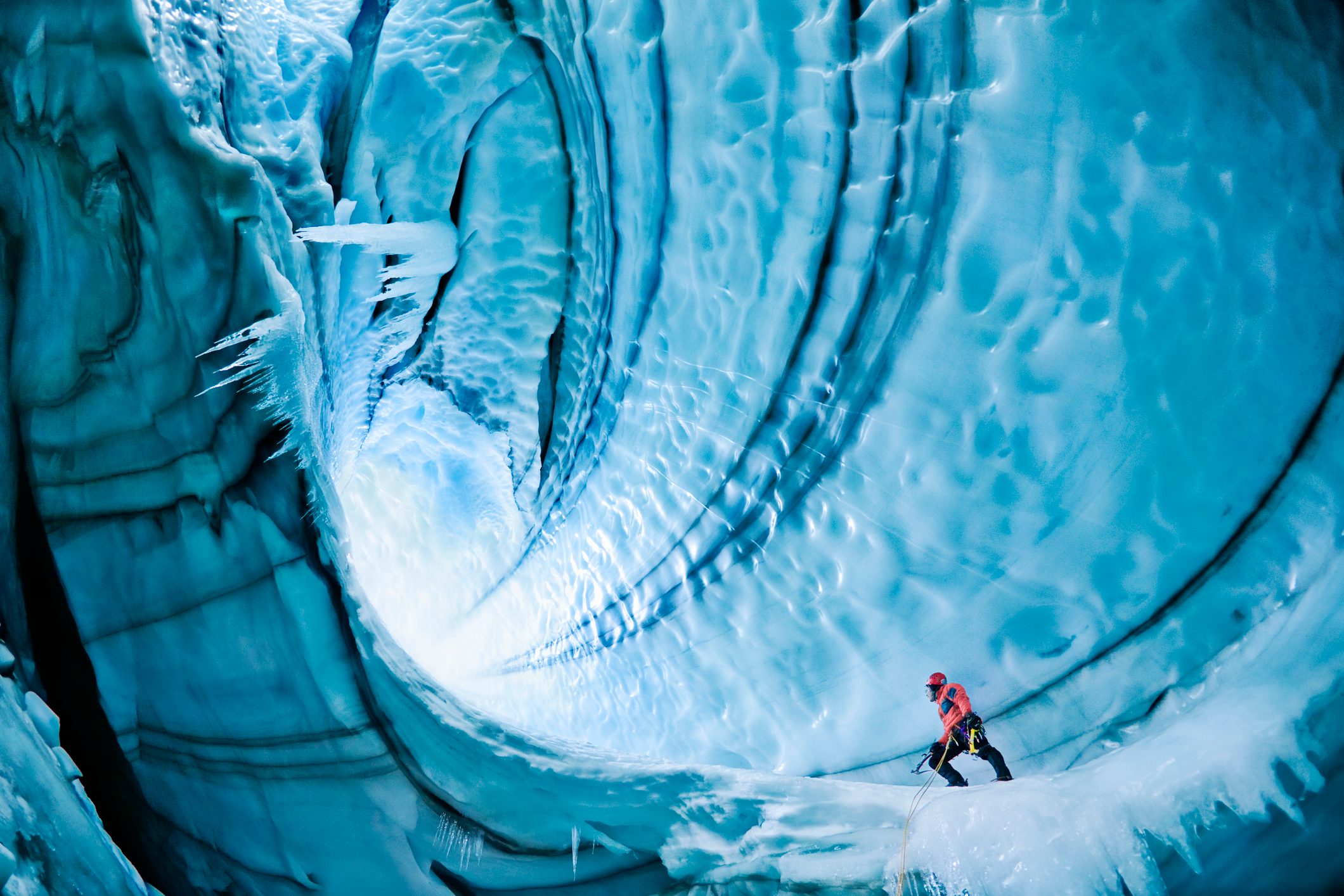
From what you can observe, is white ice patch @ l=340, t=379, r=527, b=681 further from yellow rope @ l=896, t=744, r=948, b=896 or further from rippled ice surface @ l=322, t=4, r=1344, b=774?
yellow rope @ l=896, t=744, r=948, b=896

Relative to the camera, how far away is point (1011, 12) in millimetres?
796

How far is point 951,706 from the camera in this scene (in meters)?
0.86

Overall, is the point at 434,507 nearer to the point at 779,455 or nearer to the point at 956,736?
the point at 779,455

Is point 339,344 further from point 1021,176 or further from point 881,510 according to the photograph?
point 1021,176

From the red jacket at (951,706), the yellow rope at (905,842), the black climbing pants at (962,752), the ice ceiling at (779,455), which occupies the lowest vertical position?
the yellow rope at (905,842)

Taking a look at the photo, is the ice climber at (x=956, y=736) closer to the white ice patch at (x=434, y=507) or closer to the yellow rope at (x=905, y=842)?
the yellow rope at (x=905, y=842)

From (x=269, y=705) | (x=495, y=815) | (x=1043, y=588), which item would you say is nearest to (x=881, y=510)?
(x=1043, y=588)

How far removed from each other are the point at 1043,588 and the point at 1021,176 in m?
0.41

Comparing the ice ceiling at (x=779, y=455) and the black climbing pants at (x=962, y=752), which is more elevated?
the ice ceiling at (x=779, y=455)

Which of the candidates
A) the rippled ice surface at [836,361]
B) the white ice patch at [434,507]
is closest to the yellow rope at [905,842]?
the rippled ice surface at [836,361]

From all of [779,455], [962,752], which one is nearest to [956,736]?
[962,752]

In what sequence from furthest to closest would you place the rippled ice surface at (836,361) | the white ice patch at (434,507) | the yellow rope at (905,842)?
the white ice patch at (434,507)
the rippled ice surface at (836,361)
the yellow rope at (905,842)

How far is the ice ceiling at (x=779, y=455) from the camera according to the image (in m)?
0.69

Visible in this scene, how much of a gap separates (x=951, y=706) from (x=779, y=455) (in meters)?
0.33
